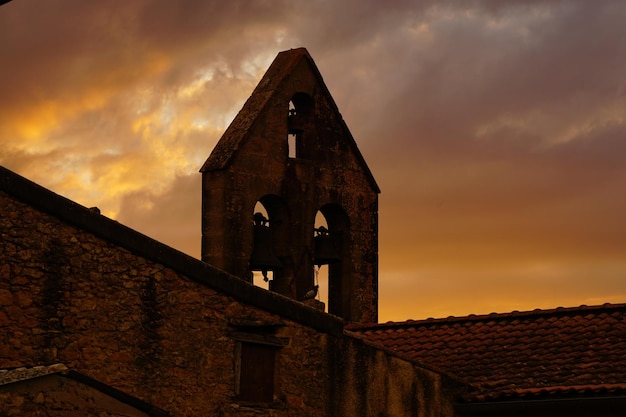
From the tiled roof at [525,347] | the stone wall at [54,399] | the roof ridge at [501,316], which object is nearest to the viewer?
the stone wall at [54,399]

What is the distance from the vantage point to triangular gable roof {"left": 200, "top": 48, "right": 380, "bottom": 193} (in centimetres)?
2133

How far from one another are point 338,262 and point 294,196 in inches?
52.3

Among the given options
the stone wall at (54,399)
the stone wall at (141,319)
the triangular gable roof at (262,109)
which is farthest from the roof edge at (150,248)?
the triangular gable roof at (262,109)

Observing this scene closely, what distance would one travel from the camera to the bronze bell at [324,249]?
22.6m

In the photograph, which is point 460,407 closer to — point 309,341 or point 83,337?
point 309,341

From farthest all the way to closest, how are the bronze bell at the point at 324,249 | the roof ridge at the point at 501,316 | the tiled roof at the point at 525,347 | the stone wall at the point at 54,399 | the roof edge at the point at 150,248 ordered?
1. the bronze bell at the point at 324,249
2. the roof ridge at the point at 501,316
3. the tiled roof at the point at 525,347
4. the roof edge at the point at 150,248
5. the stone wall at the point at 54,399

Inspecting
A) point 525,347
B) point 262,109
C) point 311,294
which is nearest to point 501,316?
point 525,347

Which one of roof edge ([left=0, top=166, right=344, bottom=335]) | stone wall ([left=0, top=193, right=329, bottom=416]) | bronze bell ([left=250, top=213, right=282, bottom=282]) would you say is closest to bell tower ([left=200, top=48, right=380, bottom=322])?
bronze bell ([left=250, top=213, right=282, bottom=282])

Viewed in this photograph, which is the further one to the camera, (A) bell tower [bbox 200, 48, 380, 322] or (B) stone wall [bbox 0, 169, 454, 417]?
(A) bell tower [bbox 200, 48, 380, 322]

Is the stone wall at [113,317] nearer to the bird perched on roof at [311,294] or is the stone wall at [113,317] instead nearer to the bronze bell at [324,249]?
the bird perched on roof at [311,294]

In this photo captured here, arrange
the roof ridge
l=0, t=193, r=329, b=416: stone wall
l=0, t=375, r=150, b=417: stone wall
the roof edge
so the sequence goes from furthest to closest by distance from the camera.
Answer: the roof ridge, the roof edge, l=0, t=193, r=329, b=416: stone wall, l=0, t=375, r=150, b=417: stone wall

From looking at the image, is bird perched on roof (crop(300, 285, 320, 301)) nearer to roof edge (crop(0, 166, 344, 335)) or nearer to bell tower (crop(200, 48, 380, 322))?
bell tower (crop(200, 48, 380, 322))

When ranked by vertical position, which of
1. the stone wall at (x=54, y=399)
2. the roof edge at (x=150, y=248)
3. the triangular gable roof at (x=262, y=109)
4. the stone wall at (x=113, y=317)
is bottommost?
the stone wall at (x=54, y=399)

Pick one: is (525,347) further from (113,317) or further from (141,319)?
(113,317)
